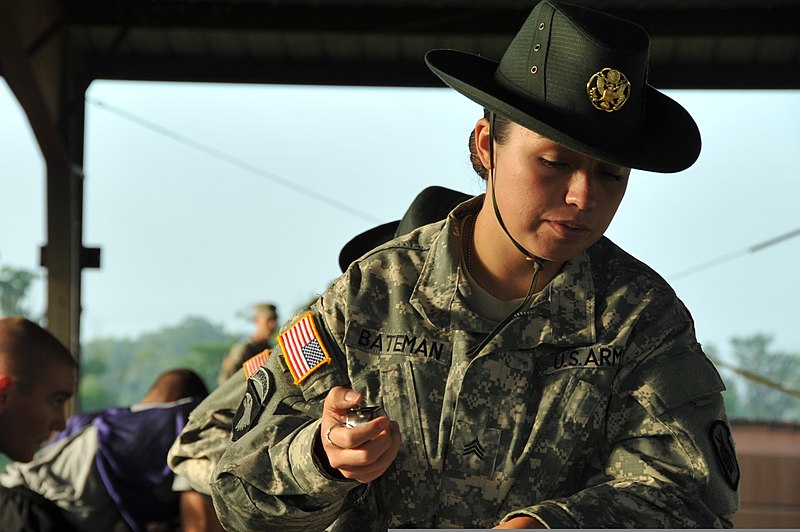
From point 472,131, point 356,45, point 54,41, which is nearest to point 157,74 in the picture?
point 54,41

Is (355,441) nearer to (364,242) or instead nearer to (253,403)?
(253,403)

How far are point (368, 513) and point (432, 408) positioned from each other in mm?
224

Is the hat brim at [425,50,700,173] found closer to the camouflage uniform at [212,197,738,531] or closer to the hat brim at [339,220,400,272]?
the camouflage uniform at [212,197,738,531]

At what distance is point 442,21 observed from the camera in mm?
9516

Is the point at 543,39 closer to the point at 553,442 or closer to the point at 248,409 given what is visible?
the point at 553,442

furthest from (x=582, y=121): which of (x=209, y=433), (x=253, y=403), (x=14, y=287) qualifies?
(x=14, y=287)

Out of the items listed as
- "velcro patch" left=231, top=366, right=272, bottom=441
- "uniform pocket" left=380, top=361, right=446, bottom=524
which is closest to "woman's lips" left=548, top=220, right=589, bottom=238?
"uniform pocket" left=380, top=361, right=446, bottom=524

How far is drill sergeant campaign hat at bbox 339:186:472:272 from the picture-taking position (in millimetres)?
3043

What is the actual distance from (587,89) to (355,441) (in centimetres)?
69

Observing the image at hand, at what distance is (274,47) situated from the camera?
10227 millimetres

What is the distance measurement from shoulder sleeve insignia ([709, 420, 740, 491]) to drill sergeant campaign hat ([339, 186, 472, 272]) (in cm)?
102

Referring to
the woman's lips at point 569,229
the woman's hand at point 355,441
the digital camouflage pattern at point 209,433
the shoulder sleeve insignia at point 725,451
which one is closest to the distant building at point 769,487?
the digital camouflage pattern at point 209,433

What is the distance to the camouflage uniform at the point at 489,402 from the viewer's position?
7.05ft

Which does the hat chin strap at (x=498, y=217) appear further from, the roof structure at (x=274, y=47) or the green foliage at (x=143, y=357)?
the green foliage at (x=143, y=357)
